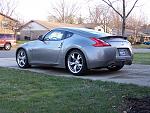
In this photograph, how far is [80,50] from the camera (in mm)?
9047

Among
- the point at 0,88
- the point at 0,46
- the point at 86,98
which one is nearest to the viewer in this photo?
the point at 86,98

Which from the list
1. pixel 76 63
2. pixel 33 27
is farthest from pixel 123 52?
pixel 33 27

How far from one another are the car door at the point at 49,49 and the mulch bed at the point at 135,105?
425 centimetres

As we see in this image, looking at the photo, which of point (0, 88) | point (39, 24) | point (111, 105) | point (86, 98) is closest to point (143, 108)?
point (111, 105)

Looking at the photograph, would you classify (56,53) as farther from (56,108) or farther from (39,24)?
(39,24)

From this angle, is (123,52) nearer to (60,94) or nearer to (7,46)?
(60,94)

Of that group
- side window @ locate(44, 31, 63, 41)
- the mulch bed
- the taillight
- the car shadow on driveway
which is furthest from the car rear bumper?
the mulch bed

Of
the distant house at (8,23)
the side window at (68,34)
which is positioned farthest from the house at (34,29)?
the side window at (68,34)

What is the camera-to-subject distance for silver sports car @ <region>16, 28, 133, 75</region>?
8.91 metres

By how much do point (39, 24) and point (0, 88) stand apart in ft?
235

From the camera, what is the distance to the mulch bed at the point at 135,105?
197 inches

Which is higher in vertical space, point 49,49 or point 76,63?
point 49,49

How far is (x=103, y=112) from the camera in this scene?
16.1 feet

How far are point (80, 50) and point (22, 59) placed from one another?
8.23ft
